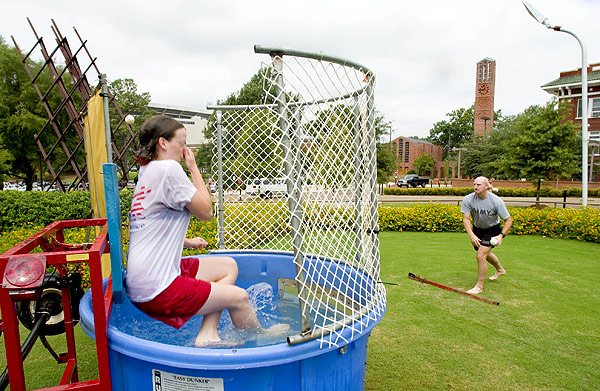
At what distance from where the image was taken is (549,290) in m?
5.23

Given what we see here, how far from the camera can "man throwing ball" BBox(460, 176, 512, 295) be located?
5129 mm

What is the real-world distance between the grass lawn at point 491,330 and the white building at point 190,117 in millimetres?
44309

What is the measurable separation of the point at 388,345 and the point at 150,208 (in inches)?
107

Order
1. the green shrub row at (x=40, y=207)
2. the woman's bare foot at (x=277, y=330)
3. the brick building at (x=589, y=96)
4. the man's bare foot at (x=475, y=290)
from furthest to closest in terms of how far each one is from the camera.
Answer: the brick building at (x=589, y=96) < the green shrub row at (x=40, y=207) < the man's bare foot at (x=475, y=290) < the woman's bare foot at (x=277, y=330)

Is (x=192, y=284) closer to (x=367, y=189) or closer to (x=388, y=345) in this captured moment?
(x=367, y=189)

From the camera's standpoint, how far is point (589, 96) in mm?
31828

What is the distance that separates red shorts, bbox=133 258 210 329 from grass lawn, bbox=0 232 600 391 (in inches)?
62.3

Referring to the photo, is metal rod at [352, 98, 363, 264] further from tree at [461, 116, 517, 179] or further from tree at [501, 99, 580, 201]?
tree at [461, 116, 517, 179]

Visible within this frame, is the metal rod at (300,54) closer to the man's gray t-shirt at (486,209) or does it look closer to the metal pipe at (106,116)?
the metal pipe at (106,116)

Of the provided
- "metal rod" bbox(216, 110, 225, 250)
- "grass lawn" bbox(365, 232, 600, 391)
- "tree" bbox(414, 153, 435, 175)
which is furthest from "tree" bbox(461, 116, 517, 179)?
"metal rod" bbox(216, 110, 225, 250)

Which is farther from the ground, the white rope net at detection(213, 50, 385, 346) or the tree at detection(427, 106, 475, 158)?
the tree at detection(427, 106, 475, 158)

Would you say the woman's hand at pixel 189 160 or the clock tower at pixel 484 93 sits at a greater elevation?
the clock tower at pixel 484 93

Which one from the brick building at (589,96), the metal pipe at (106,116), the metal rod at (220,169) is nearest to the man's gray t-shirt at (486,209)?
the metal rod at (220,169)

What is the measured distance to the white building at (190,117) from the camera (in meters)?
52.6
